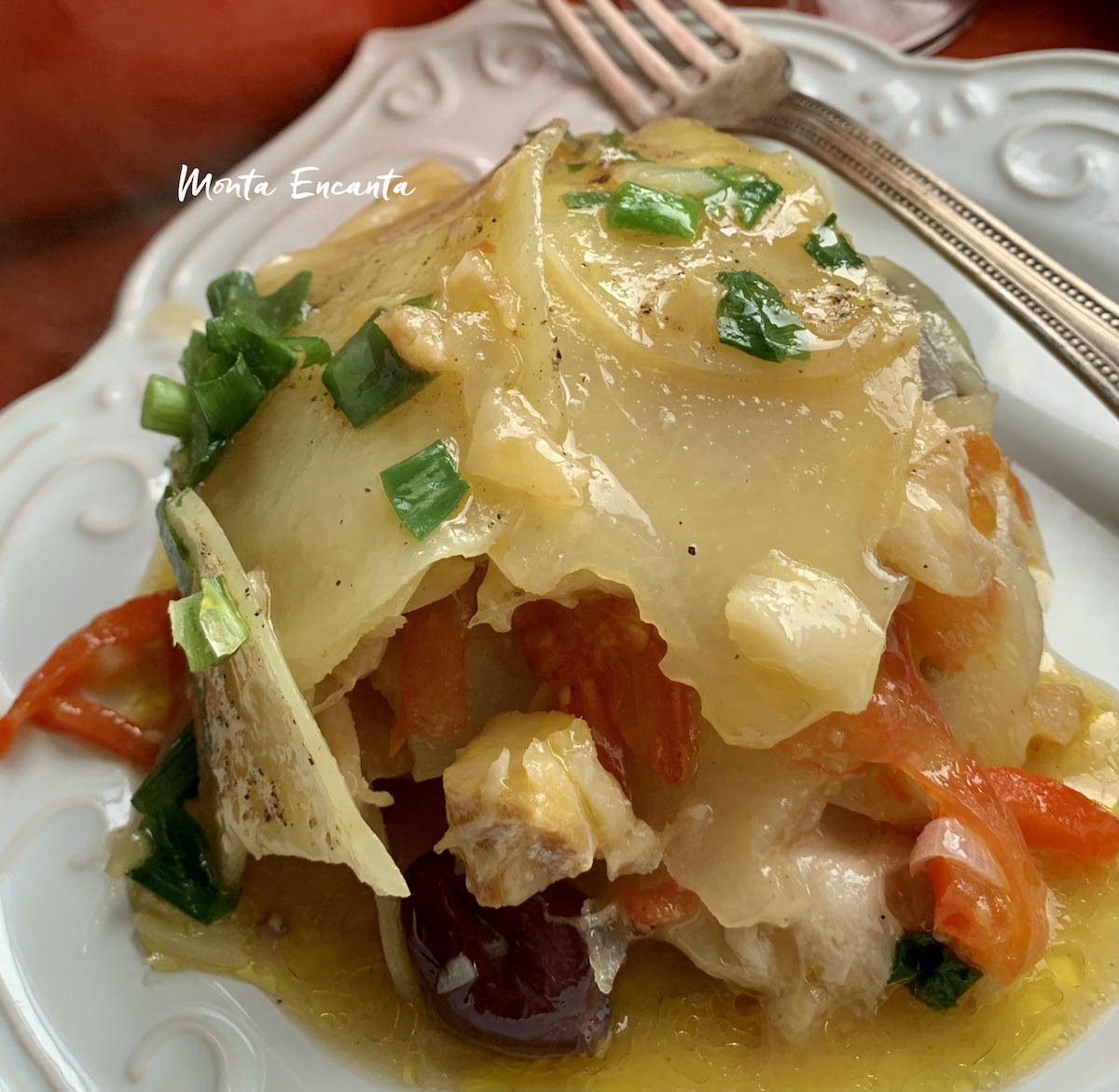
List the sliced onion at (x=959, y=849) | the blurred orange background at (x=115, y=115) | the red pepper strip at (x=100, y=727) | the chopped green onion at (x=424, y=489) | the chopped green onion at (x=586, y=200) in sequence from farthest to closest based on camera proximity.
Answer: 1. the blurred orange background at (x=115, y=115)
2. the red pepper strip at (x=100, y=727)
3. the chopped green onion at (x=586, y=200)
4. the sliced onion at (x=959, y=849)
5. the chopped green onion at (x=424, y=489)

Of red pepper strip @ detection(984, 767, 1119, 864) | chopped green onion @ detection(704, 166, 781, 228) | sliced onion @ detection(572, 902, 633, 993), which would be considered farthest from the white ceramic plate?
chopped green onion @ detection(704, 166, 781, 228)

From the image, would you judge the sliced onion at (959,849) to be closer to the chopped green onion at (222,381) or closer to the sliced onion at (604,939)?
the sliced onion at (604,939)

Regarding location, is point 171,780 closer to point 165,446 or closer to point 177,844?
point 177,844

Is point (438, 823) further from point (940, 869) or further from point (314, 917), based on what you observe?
point (940, 869)

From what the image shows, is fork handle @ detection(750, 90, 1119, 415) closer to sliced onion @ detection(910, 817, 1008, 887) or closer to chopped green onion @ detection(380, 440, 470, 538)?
sliced onion @ detection(910, 817, 1008, 887)

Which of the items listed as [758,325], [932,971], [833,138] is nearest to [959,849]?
[932,971]

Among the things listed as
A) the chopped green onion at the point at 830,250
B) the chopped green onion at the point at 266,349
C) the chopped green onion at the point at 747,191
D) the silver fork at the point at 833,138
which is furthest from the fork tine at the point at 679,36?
the chopped green onion at the point at 266,349
